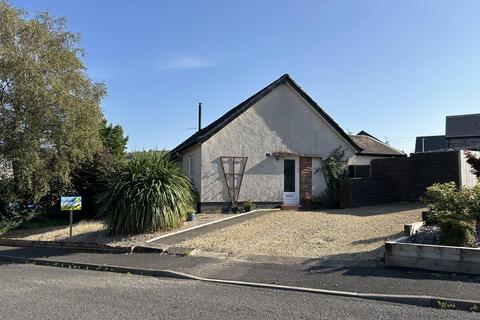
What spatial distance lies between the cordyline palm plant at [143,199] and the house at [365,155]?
1001 cm

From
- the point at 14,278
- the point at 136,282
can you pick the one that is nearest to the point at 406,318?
the point at 136,282

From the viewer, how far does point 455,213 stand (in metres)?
9.78

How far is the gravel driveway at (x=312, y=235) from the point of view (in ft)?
35.2

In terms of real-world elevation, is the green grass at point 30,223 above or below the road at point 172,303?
above

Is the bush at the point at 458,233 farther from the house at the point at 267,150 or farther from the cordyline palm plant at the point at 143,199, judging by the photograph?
the house at the point at 267,150

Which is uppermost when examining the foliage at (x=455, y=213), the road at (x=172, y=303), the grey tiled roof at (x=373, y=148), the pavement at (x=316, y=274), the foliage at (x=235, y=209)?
the grey tiled roof at (x=373, y=148)

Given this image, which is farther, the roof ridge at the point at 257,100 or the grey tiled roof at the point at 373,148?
the grey tiled roof at the point at 373,148

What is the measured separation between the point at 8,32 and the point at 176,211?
8.53 metres

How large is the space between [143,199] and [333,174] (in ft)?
32.4

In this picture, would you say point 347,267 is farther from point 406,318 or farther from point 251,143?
point 251,143

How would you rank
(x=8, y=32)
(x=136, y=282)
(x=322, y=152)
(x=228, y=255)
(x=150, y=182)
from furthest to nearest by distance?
(x=322, y=152), (x=8, y=32), (x=150, y=182), (x=228, y=255), (x=136, y=282)

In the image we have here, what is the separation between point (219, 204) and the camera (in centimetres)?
1897

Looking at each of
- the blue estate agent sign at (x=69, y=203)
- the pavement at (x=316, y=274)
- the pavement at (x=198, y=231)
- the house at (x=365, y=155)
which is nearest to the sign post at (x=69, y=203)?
the blue estate agent sign at (x=69, y=203)

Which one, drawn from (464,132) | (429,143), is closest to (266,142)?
(464,132)
